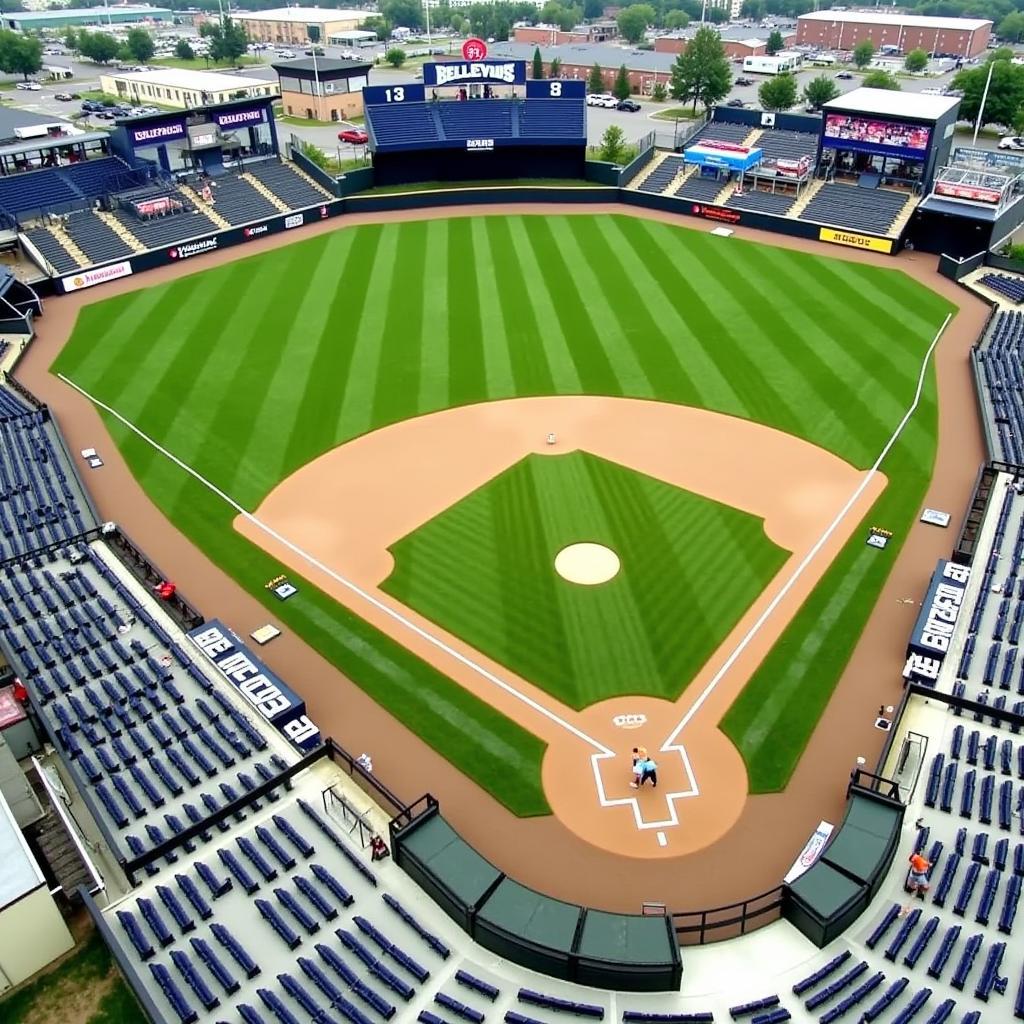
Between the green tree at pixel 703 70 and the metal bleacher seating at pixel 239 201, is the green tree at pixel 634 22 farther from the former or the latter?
the metal bleacher seating at pixel 239 201

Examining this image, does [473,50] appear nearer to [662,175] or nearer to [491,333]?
[662,175]

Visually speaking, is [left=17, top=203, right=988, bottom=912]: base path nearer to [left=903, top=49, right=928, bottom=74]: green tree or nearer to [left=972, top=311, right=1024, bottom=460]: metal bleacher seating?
[left=972, top=311, right=1024, bottom=460]: metal bleacher seating

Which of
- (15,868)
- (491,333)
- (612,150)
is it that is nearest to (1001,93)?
(612,150)

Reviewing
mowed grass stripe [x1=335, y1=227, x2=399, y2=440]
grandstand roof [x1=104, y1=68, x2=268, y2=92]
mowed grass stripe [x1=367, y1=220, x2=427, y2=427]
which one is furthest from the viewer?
grandstand roof [x1=104, y1=68, x2=268, y2=92]

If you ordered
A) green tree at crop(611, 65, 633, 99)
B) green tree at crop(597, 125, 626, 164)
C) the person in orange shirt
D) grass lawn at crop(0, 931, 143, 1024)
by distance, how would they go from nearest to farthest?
grass lawn at crop(0, 931, 143, 1024) → the person in orange shirt → green tree at crop(597, 125, 626, 164) → green tree at crop(611, 65, 633, 99)

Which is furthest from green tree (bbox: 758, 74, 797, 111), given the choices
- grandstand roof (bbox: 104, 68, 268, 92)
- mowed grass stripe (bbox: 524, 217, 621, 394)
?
grandstand roof (bbox: 104, 68, 268, 92)

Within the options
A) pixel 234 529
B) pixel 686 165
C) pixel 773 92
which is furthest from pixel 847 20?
pixel 234 529
